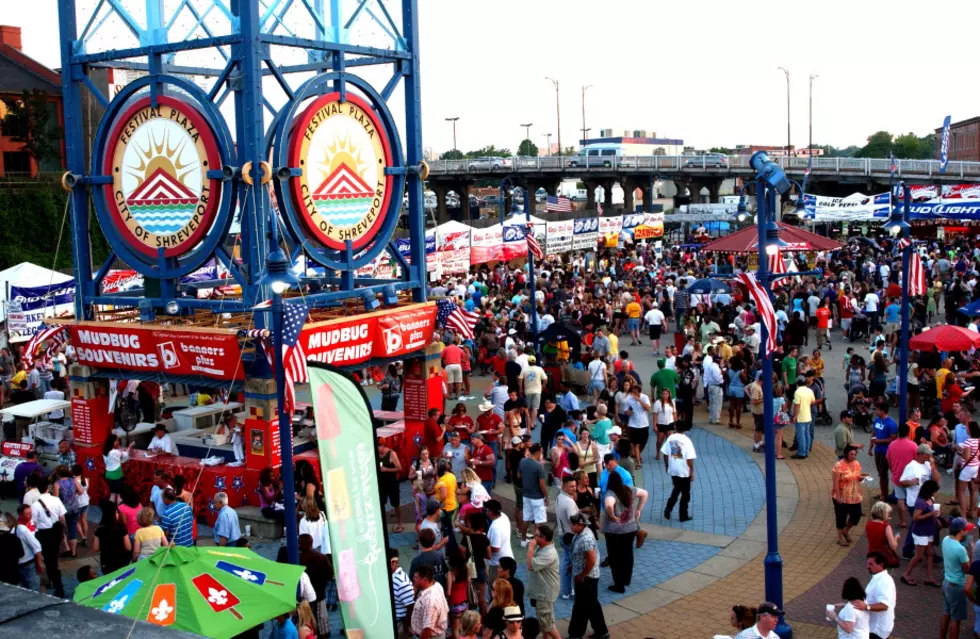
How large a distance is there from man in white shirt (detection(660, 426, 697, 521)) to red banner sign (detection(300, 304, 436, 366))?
507cm

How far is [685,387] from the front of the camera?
Answer: 20.9 m

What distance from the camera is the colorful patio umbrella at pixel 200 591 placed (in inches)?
334

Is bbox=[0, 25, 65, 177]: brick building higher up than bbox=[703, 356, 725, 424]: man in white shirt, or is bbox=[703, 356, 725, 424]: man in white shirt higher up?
bbox=[0, 25, 65, 177]: brick building

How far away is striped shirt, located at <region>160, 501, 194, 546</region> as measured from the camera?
13.6m

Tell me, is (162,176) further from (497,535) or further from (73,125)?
(497,535)

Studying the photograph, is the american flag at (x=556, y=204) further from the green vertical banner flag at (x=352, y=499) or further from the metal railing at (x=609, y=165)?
the metal railing at (x=609, y=165)

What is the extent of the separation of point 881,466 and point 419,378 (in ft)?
26.1

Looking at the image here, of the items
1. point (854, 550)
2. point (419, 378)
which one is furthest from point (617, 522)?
point (419, 378)

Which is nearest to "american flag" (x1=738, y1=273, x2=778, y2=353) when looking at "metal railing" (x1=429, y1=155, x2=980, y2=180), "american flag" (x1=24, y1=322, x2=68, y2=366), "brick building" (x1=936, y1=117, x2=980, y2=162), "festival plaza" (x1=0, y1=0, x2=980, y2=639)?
"festival plaza" (x1=0, y1=0, x2=980, y2=639)

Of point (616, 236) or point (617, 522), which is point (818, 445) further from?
point (616, 236)

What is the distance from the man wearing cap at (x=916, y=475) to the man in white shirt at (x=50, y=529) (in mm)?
11274

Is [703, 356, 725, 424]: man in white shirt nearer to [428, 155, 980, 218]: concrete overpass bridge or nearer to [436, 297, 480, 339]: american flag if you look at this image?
[436, 297, 480, 339]: american flag

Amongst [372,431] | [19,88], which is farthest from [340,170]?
[19,88]

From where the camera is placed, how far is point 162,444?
1772 centimetres
